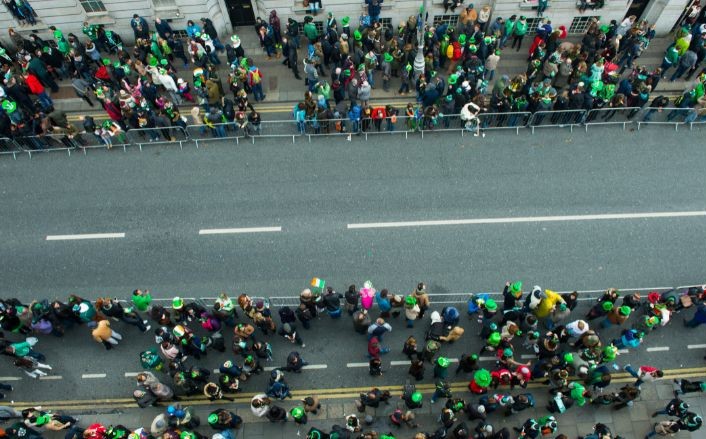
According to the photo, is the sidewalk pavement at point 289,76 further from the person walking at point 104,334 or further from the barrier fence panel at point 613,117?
the person walking at point 104,334

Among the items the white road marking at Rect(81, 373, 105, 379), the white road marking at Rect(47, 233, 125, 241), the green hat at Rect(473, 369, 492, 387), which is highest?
the white road marking at Rect(47, 233, 125, 241)

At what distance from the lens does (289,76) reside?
71.8 feet

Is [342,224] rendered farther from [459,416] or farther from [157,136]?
[157,136]

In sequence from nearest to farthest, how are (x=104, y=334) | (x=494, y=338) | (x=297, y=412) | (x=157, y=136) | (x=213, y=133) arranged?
1. (x=297, y=412)
2. (x=494, y=338)
3. (x=104, y=334)
4. (x=157, y=136)
5. (x=213, y=133)

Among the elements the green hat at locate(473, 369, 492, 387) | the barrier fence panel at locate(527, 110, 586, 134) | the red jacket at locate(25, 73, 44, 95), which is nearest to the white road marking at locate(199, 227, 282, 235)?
the green hat at locate(473, 369, 492, 387)

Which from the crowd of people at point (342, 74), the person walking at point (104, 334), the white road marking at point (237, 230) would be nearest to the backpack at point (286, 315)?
the white road marking at point (237, 230)

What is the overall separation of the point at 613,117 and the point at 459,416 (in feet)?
42.8

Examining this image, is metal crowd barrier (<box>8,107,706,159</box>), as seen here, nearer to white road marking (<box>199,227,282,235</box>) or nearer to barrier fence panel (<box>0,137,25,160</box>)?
barrier fence panel (<box>0,137,25,160</box>)

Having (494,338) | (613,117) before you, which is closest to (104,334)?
(494,338)

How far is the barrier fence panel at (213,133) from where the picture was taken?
19.5 meters

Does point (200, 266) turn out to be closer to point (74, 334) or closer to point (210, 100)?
point (74, 334)

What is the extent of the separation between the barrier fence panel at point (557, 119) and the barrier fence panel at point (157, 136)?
1339 centimetres

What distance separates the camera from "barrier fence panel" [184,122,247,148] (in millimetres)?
19500

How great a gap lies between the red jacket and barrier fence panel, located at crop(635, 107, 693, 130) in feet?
76.7
